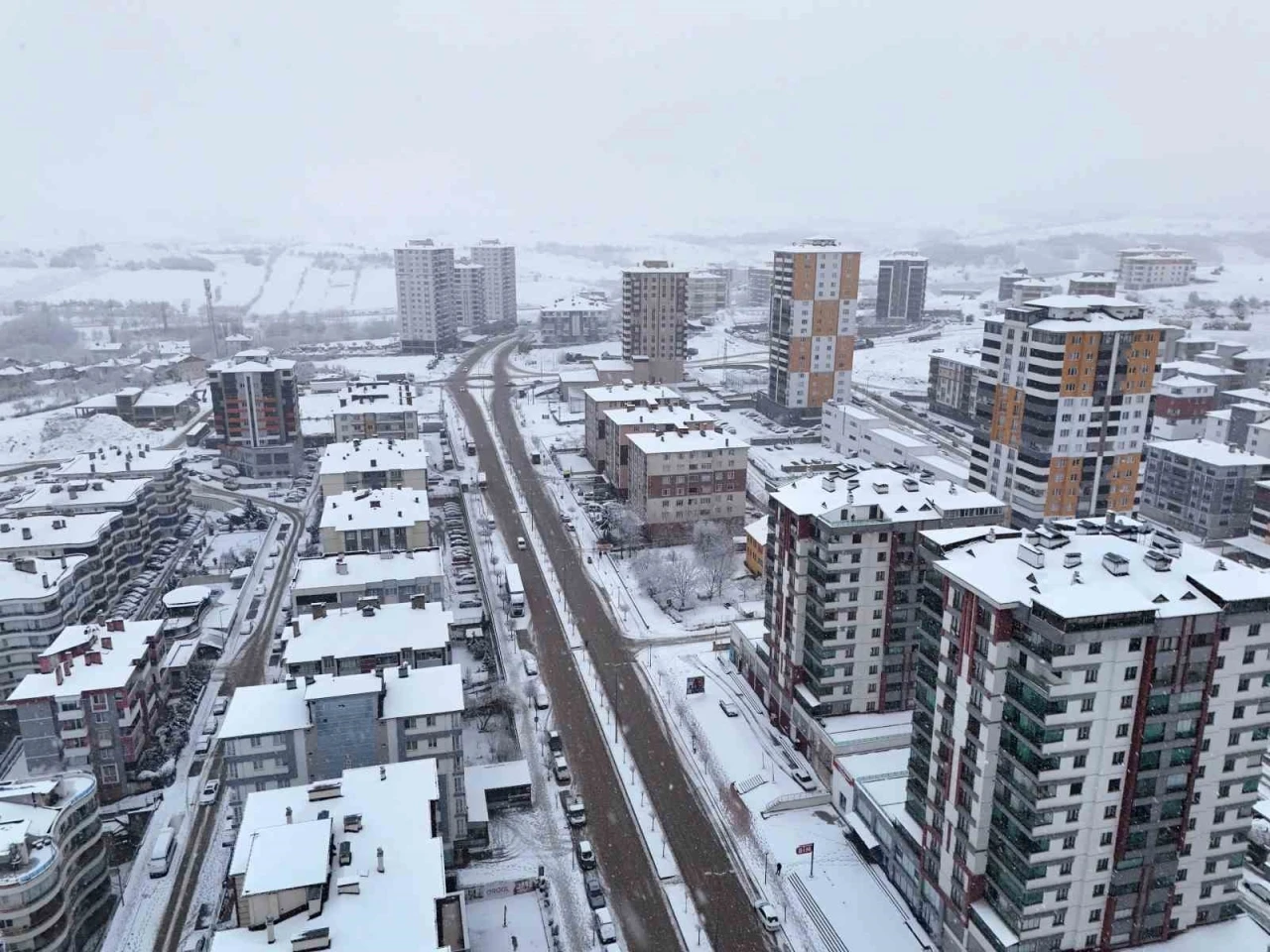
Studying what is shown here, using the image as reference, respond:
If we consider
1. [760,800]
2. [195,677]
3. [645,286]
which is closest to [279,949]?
[760,800]

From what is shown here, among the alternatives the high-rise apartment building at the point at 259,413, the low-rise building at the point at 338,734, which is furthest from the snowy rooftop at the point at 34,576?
the high-rise apartment building at the point at 259,413

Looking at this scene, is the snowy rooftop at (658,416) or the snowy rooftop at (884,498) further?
the snowy rooftop at (658,416)

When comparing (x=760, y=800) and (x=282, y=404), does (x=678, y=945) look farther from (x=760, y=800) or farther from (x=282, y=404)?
(x=282, y=404)

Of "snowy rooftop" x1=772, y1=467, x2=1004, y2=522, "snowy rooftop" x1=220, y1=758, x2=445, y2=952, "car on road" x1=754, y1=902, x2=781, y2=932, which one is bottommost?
"car on road" x1=754, y1=902, x2=781, y2=932

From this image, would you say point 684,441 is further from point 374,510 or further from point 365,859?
point 365,859

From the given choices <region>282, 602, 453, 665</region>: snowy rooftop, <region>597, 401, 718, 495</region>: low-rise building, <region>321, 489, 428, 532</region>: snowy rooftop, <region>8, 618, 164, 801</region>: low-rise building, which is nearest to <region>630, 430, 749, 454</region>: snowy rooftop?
<region>597, 401, 718, 495</region>: low-rise building

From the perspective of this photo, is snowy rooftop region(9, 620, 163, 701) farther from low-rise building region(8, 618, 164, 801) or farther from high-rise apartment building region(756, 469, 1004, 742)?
high-rise apartment building region(756, 469, 1004, 742)

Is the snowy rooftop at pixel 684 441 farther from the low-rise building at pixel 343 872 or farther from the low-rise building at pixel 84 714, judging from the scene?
the low-rise building at pixel 343 872

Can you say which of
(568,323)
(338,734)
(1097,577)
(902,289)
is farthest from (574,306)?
(1097,577)
